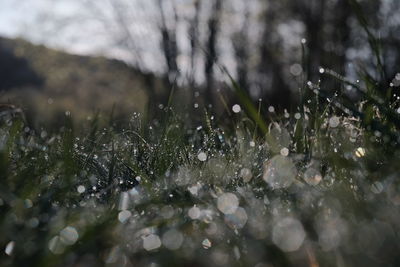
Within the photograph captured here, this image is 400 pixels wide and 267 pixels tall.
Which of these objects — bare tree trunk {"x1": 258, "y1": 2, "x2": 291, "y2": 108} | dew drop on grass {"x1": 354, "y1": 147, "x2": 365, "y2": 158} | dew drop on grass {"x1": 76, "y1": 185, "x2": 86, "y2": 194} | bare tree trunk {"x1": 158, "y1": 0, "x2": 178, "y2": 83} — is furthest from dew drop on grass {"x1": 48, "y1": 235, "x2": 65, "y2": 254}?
bare tree trunk {"x1": 158, "y1": 0, "x2": 178, "y2": 83}

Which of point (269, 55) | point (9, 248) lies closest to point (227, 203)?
point (9, 248)

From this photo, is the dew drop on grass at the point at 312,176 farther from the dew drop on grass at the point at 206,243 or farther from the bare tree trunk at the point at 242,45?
the bare tree trunk at the point at 242,45

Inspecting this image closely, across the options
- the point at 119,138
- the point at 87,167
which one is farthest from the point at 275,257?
the point at 119,138

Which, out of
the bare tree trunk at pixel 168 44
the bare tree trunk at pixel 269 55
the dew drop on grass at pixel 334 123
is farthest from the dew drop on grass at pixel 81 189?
the bare tree trunk at pixel 168 44

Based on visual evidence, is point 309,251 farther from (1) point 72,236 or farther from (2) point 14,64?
(2) point 14,64

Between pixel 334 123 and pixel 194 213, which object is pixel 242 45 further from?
pixel 194 213
